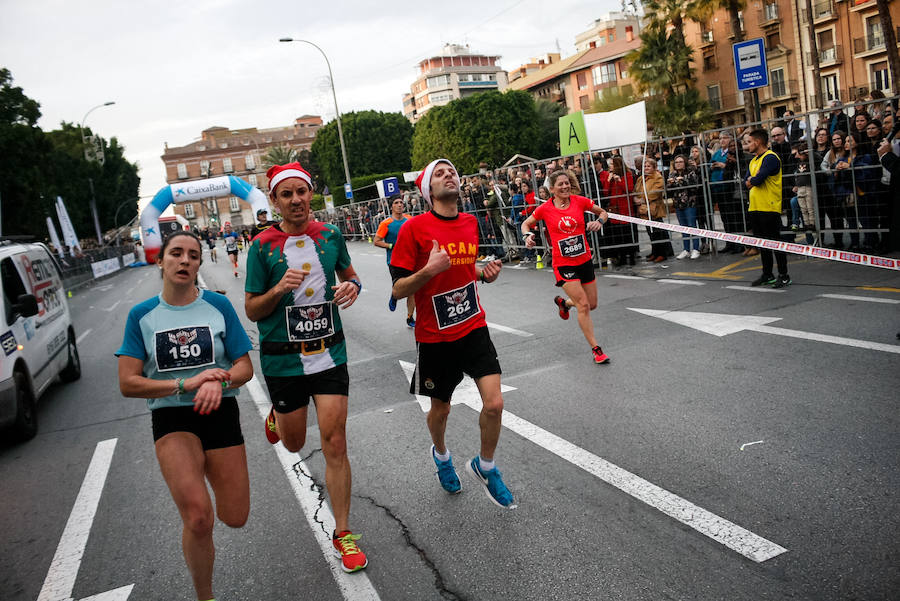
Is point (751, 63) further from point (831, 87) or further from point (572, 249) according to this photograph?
point (831, 87)

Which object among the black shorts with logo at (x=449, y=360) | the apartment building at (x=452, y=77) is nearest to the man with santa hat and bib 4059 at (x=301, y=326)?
the black shorts with logo at (x=449, y=360)

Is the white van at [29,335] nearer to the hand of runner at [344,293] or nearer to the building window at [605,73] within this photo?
the hand of runner at [344,293]

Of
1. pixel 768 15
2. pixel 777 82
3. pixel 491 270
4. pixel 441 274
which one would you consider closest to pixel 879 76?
pixel 777 82

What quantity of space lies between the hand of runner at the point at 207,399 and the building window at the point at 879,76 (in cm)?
5148

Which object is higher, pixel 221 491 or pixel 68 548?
pixel 221 491

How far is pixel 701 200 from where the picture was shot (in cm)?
1355

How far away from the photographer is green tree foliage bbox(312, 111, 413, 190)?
7294 centimetres

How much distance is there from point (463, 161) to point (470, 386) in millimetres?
58281

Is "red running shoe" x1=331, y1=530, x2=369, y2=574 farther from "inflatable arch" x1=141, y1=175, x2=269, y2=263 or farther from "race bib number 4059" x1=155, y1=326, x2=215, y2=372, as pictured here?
"inflatable arch" x1=141, y1=175, x2=269, y2=263

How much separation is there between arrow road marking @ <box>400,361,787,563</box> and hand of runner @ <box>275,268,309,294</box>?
7.33 feet

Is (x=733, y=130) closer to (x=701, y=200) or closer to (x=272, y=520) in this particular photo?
(x=701, y=200)

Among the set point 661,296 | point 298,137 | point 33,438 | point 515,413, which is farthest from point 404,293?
point 298,137

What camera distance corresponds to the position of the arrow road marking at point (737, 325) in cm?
658

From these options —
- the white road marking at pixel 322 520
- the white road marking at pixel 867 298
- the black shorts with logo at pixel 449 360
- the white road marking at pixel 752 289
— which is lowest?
the white road marking at pixel 867 298
